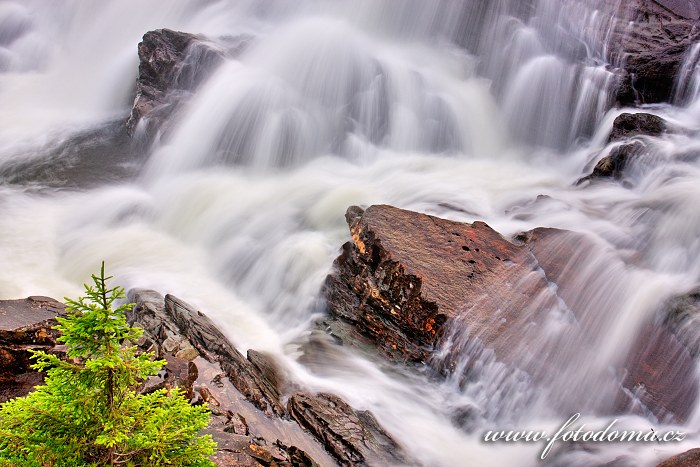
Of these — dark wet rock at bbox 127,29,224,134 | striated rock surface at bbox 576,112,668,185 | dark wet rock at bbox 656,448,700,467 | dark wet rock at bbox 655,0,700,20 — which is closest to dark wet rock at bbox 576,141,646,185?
striated rock surface at bbox 576,112,668,185

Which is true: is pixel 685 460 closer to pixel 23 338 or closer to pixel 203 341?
pixel 203 341

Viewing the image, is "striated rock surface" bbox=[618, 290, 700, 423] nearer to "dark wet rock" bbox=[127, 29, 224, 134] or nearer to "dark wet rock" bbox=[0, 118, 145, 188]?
"dark wet rock" bbox=[0, 118, 145, 188]

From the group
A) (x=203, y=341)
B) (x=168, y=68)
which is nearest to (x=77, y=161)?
(x=168, y=68)

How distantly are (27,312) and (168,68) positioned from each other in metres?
10.1

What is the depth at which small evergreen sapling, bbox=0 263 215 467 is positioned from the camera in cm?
244

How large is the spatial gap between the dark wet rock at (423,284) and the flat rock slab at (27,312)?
3.49 meters

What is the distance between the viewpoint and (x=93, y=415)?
8.27ft

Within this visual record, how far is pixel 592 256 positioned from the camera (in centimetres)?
789

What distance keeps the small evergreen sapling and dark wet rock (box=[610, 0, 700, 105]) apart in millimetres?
12637

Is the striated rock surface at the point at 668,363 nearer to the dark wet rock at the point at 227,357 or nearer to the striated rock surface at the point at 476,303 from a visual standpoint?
the striated rock surface at the point at 476,303

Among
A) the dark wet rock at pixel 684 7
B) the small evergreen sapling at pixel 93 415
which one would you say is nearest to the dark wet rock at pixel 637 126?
the dark wet rock at pixel 684 7

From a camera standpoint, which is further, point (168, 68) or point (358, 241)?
point (168, 68)

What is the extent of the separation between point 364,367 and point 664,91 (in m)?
10.1

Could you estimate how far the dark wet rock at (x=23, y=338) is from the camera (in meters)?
4.49
